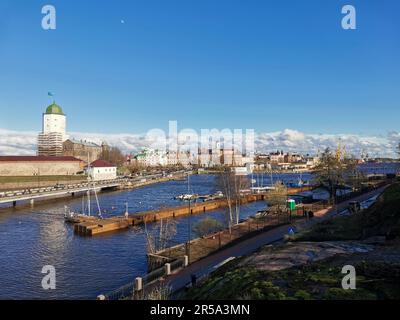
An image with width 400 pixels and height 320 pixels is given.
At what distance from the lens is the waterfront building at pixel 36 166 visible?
9988cm

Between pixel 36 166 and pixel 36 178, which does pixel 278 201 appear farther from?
pixel 36 166

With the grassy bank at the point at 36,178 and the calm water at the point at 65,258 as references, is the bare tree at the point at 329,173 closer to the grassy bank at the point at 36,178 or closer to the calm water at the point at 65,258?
the calm water at the point at 65,258

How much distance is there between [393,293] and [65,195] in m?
76.7

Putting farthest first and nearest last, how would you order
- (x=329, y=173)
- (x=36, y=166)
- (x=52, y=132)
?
(x=52, y=132)
(x=36, y=166)
(x=329, y=173)

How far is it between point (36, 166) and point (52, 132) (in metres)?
43.6

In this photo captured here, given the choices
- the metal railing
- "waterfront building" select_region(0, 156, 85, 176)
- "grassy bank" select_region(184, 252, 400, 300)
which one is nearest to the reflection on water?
the metal railing

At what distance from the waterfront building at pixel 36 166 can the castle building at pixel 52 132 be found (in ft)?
96.3

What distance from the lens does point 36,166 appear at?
102750mm

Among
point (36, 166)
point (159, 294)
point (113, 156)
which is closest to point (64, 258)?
point (159, 294)

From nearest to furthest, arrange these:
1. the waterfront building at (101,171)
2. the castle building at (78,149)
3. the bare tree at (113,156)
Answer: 1. the waterfront building at (101,171)
2. the castle building at (78,149)
3. the bare tree at (113,156)

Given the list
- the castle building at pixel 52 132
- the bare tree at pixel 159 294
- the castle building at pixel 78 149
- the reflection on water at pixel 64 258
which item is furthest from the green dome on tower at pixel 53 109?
the bare tree at pixel 159 294

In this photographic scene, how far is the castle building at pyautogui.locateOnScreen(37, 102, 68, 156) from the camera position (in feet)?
449

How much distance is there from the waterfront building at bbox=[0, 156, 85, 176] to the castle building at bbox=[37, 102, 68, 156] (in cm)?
2934
